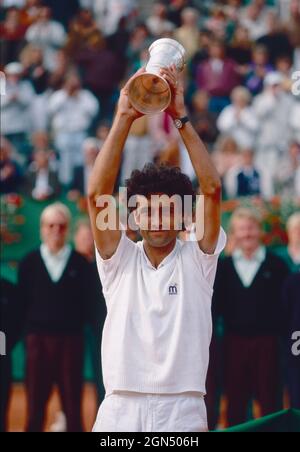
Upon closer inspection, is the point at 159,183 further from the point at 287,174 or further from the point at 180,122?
the point at 287,174

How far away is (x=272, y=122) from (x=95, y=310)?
197 inches

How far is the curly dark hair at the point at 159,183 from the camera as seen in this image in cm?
525

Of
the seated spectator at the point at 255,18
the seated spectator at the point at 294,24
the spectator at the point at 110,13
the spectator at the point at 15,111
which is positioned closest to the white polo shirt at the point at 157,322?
the spectator at the point at 15,111

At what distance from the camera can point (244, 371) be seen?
9039 millimetres

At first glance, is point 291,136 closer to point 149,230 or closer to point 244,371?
point 244,371

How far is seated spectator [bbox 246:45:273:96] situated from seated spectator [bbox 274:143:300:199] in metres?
1.36

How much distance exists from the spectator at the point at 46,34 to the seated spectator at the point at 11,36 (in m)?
0.11

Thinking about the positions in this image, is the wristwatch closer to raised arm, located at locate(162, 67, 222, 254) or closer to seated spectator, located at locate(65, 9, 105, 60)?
raised arm, located at locate(162, 67, 222, 254)

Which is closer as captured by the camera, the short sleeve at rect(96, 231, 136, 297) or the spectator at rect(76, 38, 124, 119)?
the short sleeve at rect(96, 231, 136, 297)

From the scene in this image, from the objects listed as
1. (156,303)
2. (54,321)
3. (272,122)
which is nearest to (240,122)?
(272,122)

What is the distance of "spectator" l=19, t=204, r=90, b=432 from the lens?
911cm

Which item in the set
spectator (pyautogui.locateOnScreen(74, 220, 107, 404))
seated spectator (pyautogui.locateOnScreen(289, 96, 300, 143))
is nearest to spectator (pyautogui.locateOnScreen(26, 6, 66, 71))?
seated spectator (pyautogui.locateOnScreen(289, 96, 300, 143))

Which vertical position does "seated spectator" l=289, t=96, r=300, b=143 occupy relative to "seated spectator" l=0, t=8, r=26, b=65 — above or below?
below

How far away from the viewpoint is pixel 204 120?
13.6 meters
